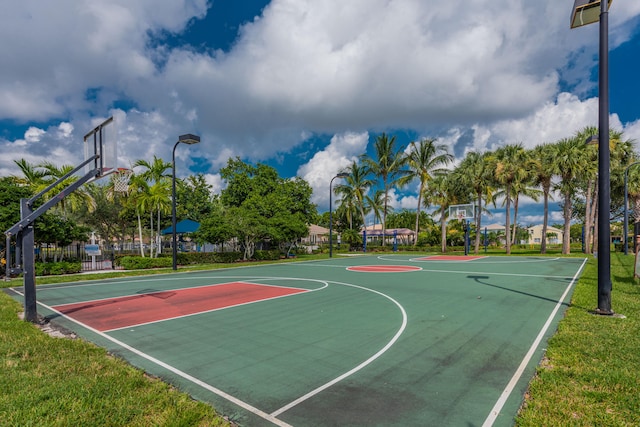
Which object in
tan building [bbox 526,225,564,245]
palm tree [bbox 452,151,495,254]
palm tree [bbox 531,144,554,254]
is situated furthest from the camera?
tan building [bbox 526,225,564,245]

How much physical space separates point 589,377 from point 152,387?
5567mm

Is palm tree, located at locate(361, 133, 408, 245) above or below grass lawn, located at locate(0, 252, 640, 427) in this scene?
above

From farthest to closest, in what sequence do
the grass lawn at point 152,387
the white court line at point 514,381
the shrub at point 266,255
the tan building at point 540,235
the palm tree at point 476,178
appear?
the tan building at point 540,235 < the palm tree at point 476,178 < the shrub at point 266,255 < the white court line at point 514,381 < the grass lawn at point 152,387

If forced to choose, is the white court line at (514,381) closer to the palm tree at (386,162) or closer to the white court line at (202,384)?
the white court line at (202,384)

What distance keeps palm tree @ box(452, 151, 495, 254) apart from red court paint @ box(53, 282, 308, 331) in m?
27.1

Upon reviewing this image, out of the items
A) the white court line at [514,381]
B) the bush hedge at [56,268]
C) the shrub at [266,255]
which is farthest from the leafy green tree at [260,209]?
the white court line at [514,381]

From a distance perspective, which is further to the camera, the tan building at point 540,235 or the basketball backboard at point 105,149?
the tan building at point 540,235

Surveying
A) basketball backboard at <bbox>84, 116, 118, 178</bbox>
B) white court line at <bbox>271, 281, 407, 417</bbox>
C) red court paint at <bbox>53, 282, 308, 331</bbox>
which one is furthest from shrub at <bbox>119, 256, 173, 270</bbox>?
white court line at <bbox>271, 281, 407, 417</bbox>

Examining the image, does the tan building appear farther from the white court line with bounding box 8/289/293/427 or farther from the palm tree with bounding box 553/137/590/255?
the white court line with bounding box 8/289/293/427

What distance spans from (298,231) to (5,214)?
1839 cm

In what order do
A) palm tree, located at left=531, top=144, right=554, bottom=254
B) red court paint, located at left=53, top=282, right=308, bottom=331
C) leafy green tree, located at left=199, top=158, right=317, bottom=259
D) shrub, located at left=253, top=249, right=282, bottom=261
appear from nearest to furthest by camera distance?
red court paint, located at left=53, top=282, right=308, bottom=331
leafy green tree, located at left=199, top=158, right=317, bottom=259
shrub, located at left=253, top=249, right=282, bottom=261
palm tree, located at left=531, top=144, right=554, bottom=254

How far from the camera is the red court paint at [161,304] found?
334 inches

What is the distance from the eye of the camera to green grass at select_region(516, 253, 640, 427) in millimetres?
3715

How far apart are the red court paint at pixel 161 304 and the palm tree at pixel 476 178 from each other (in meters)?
27.1
